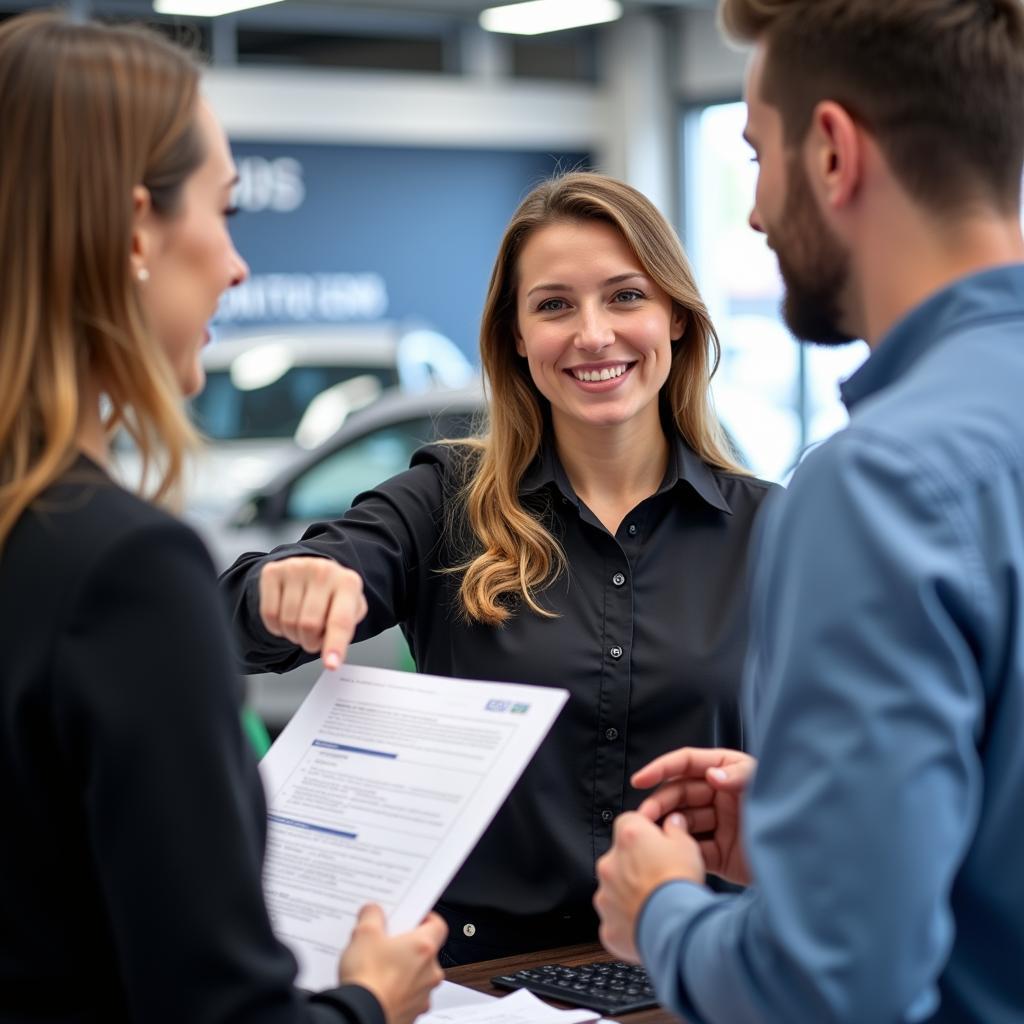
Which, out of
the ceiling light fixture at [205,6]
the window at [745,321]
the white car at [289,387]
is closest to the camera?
the white car at [289,387]

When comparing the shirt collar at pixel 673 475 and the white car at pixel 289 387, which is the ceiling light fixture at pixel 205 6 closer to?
the white car at pixel 289 387

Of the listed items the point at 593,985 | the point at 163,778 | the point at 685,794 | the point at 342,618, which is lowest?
the point at 593,985

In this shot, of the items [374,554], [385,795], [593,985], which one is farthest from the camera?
[374,554]

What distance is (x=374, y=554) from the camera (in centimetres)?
249

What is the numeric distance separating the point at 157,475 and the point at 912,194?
0.72 m

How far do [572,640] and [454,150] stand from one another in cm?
1143

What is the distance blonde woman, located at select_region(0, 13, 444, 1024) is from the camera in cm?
121

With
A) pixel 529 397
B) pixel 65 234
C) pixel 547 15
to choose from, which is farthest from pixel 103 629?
pixel 547 15

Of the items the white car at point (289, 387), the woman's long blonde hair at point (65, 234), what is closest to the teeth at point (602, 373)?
the woman's long blonde hair at point (65, 234)

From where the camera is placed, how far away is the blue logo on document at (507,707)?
5.63 ft

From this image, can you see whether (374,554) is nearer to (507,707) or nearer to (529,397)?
(529,397)

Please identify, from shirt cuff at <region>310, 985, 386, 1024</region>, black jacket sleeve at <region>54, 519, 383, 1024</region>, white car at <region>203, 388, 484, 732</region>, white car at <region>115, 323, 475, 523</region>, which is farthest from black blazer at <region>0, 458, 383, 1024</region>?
white car at <region>115, 323, 475, 523</region>

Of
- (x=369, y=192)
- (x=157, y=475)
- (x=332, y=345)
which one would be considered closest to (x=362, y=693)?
(x=157, y=475)

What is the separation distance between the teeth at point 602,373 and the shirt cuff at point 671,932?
1.31m
